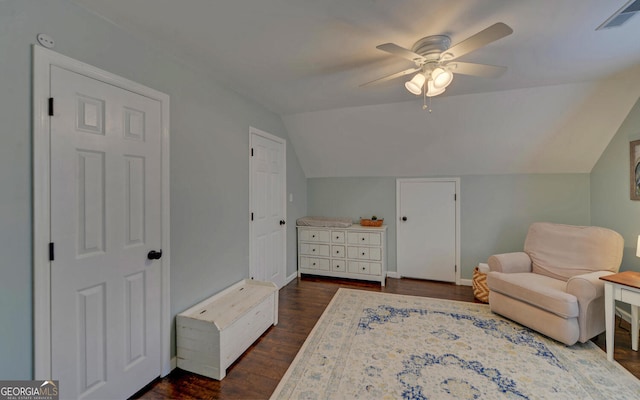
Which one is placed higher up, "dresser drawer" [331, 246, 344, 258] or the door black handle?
the door black handle

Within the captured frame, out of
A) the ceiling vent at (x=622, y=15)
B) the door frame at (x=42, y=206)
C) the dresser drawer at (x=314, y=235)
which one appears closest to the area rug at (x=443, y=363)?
the door frame at (x=42, y=206)

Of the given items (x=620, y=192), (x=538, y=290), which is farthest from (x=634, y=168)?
(x=538, y=290)

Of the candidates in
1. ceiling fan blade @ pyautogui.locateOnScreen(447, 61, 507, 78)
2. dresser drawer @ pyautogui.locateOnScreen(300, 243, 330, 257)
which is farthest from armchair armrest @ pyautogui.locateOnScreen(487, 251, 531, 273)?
dresser drawer @ pyautogui.locateOnScreen(300, 243, 330, 257)

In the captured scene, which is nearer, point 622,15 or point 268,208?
point 622,15

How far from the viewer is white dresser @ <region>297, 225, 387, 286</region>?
378cm

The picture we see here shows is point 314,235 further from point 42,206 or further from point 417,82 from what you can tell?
point 42,206

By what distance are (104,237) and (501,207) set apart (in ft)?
14.3

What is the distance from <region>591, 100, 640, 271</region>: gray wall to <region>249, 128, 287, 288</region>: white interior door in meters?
3.82

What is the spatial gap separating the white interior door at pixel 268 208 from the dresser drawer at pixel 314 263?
448mm

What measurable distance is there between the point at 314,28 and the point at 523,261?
10.6 feet

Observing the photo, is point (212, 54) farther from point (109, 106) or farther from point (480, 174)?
point (480, 174)

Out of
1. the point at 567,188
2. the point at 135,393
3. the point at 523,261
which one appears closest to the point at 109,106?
the point at 135,393

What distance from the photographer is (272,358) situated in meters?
2.08

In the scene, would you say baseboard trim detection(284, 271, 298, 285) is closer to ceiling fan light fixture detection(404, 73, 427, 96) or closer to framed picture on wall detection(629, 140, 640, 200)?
ceiling fan light fixture detection(404, 73, 427, 96)
